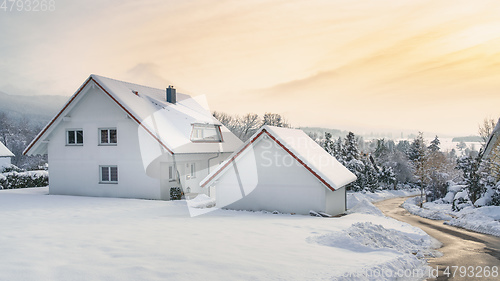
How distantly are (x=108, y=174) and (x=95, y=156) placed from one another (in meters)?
1.63

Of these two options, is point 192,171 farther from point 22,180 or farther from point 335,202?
point 22,180

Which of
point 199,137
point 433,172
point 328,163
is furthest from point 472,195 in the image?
point 433,172

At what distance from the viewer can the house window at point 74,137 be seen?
2645cm

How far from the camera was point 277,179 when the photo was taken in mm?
19016

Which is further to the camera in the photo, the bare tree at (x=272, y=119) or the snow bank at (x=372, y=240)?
the bare tree at (x=272, y=119)

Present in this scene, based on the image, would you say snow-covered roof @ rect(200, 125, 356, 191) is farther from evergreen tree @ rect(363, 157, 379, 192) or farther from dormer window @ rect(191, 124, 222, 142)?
evergreen tree @ rect(363, 157, 379, 192)

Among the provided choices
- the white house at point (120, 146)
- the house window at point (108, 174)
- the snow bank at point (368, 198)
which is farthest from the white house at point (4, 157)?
the snow bank at point (368, 198)

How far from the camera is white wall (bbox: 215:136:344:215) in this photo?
1833 cm

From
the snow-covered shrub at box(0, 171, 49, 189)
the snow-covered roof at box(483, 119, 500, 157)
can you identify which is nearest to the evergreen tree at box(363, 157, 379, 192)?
the snow-covered roof at box(483, 119, 500, 157)

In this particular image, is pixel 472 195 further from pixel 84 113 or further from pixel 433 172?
pixel 84 113

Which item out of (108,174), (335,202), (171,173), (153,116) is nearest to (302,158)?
(335,202)

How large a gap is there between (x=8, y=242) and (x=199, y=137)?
61.1 ft

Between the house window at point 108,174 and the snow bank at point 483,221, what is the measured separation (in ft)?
74.4

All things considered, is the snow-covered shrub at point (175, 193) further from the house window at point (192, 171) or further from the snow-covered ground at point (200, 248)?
the snow-covered ground at point (200, 248)
